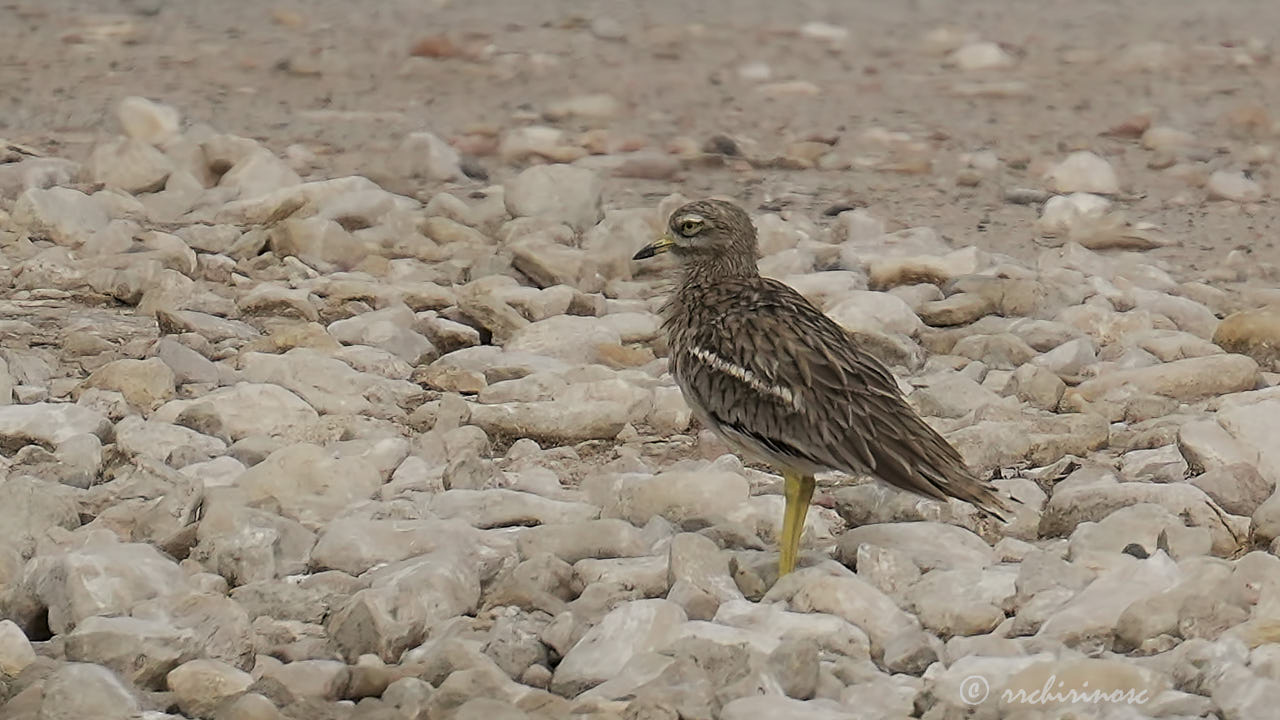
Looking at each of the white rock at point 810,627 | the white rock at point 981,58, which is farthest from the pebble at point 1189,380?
the white rock at point 981,58

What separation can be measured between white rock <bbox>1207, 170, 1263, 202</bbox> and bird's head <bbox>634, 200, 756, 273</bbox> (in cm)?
444

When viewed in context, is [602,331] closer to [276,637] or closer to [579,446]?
[579,446]

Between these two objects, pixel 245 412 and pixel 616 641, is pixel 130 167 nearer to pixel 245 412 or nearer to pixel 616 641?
pixel 245 412

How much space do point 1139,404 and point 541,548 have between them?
2247mm

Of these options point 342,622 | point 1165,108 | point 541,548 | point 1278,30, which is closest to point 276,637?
point 342,622

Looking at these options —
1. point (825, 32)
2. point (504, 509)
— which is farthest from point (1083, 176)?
point (504, 509)

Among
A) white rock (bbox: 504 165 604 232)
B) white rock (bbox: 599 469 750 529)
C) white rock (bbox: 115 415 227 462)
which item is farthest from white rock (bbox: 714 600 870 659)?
white rock (bbox: 504 165 604 232)

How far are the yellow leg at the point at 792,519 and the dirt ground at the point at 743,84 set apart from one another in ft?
12.4

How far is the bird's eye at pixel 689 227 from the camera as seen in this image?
232 inches

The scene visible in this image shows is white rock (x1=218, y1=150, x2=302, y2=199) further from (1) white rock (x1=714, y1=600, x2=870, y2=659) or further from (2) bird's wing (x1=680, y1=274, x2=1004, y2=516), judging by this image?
(1) white rock (x1=714, y1=600, x2=870, y2=659)

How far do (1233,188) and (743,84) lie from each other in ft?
10.7

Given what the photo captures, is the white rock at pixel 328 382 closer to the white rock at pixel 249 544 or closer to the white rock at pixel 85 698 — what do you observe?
the white rock at pixel 249 544

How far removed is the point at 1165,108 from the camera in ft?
38.1

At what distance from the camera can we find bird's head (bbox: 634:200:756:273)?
19.2 feet
